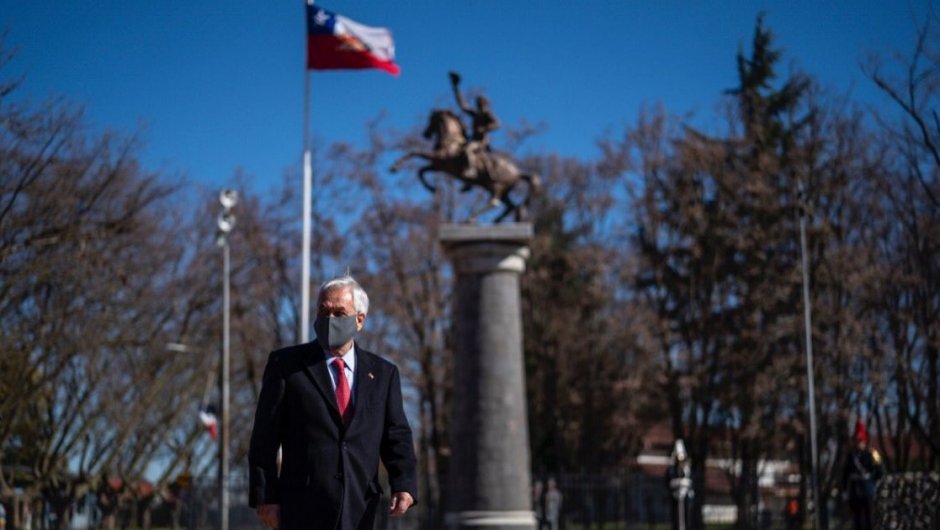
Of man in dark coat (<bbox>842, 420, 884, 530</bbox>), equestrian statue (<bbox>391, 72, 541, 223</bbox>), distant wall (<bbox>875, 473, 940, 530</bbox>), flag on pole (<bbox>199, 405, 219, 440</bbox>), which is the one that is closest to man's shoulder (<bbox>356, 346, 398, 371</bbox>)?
distant wall (<bbox>875, 473, 940, 530</bbox>)

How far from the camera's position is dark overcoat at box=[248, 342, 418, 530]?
6.08m

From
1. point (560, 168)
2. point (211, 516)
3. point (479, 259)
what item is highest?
point (560, 168)

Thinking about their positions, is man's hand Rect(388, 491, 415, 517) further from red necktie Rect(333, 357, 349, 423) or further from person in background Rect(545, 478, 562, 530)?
person in background Rect(545, 478, 562, 530)

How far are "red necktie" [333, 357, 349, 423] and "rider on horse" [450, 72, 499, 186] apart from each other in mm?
20586

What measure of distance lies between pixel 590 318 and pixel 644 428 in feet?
14.9

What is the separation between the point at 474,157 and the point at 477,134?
0.73 meters

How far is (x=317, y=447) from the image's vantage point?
241 inches

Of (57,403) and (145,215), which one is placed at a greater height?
(145,215)

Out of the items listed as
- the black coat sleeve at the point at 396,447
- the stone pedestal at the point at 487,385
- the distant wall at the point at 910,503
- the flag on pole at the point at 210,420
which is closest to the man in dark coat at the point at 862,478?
the distant wall at the point at 910,503

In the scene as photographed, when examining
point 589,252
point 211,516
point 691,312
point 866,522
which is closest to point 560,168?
point 589,252

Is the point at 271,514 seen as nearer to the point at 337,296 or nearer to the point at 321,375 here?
the point at 321,375

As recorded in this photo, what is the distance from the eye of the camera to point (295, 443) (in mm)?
6172

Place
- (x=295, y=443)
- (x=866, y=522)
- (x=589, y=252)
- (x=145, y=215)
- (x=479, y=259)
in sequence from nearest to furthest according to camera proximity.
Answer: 1. (x=295, y=443)
2. (x=866, y=522)
3. (x=479, y=259)
4. (x=145, y=215)
5. (x=589, y=252)

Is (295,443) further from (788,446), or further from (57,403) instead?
(788,446)
